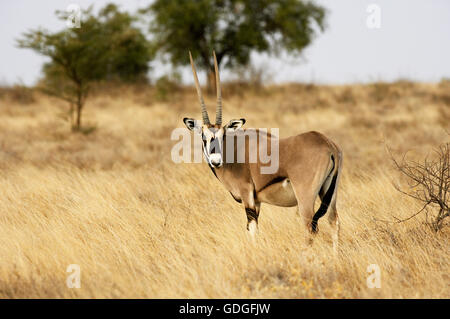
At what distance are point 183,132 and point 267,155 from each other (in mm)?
10907

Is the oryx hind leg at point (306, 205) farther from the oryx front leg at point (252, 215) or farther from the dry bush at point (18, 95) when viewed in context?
the dry bush at point (18, 95)

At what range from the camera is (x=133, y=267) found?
193 inches

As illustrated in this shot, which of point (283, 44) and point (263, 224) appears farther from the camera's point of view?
point (283, 44)

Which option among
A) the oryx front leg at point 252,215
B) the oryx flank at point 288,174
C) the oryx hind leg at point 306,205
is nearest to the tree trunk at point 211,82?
the oryx flank at point 288,174

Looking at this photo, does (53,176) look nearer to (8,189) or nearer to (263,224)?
(8,189)

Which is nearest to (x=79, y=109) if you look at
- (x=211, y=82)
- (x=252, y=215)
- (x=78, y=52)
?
(x=78, y=52)

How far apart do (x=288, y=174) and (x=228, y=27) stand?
1101 inches

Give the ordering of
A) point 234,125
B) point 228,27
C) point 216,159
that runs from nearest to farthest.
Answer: point 216,159
point 234,125
point 228,27

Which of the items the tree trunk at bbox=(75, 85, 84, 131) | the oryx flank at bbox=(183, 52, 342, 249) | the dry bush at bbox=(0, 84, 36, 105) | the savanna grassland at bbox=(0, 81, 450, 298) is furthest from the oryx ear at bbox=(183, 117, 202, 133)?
the dry bush at bbox=(0, 84, 36, 105)

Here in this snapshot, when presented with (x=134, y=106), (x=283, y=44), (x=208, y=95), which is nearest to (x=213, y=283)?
(x=134, y=106)

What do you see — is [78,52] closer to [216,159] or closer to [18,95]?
[18,95]

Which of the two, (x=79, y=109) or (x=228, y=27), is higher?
(x=228, y=27)

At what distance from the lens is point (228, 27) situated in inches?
1238

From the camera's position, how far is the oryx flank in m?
5.06
